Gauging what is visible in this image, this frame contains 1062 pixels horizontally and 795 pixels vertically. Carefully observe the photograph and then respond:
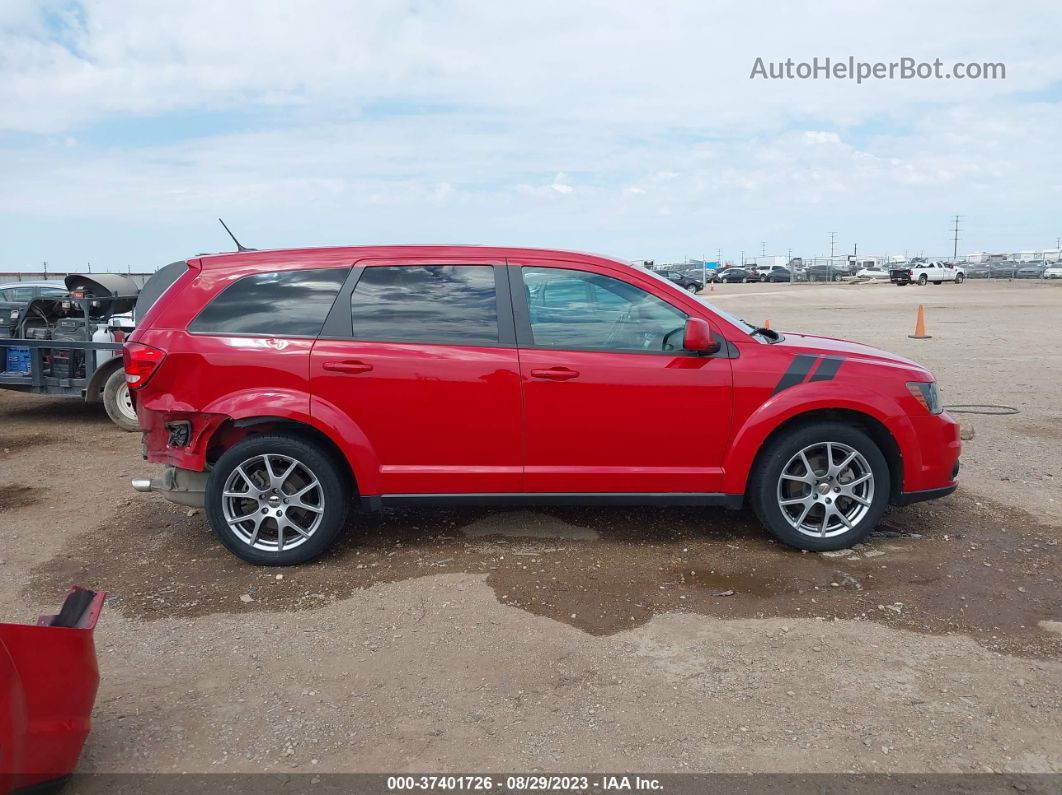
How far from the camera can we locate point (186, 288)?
4.98 meters

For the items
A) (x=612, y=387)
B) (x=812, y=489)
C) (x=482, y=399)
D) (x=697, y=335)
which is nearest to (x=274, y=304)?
(x=482, y=399)

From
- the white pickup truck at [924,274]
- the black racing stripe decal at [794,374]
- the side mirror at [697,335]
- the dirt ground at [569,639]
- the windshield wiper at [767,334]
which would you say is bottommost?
the white pickup truck at [924,274]

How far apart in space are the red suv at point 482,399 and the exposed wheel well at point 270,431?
0.04 ft

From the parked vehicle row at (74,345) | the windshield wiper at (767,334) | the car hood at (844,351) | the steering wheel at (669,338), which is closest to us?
the steering wheel at (669,338)

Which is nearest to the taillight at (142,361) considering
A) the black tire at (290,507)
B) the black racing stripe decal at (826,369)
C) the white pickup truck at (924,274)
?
the black tire at (290,507)

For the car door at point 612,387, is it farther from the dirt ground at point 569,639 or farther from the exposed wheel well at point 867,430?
the dirt ground at point 569,639

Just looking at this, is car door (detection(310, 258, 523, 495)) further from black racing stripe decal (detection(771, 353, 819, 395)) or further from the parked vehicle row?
the parked vehicle row

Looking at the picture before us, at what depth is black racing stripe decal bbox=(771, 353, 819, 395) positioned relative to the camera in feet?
16.2

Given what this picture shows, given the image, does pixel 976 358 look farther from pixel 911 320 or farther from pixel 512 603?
pixel 512 603

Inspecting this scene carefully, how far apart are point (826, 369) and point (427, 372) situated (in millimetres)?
2309

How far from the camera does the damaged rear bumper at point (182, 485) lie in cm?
507

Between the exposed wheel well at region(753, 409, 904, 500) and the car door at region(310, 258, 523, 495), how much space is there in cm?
159

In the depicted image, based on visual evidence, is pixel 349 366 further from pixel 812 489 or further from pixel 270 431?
pixel 812 489

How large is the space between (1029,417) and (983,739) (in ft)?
23.2
